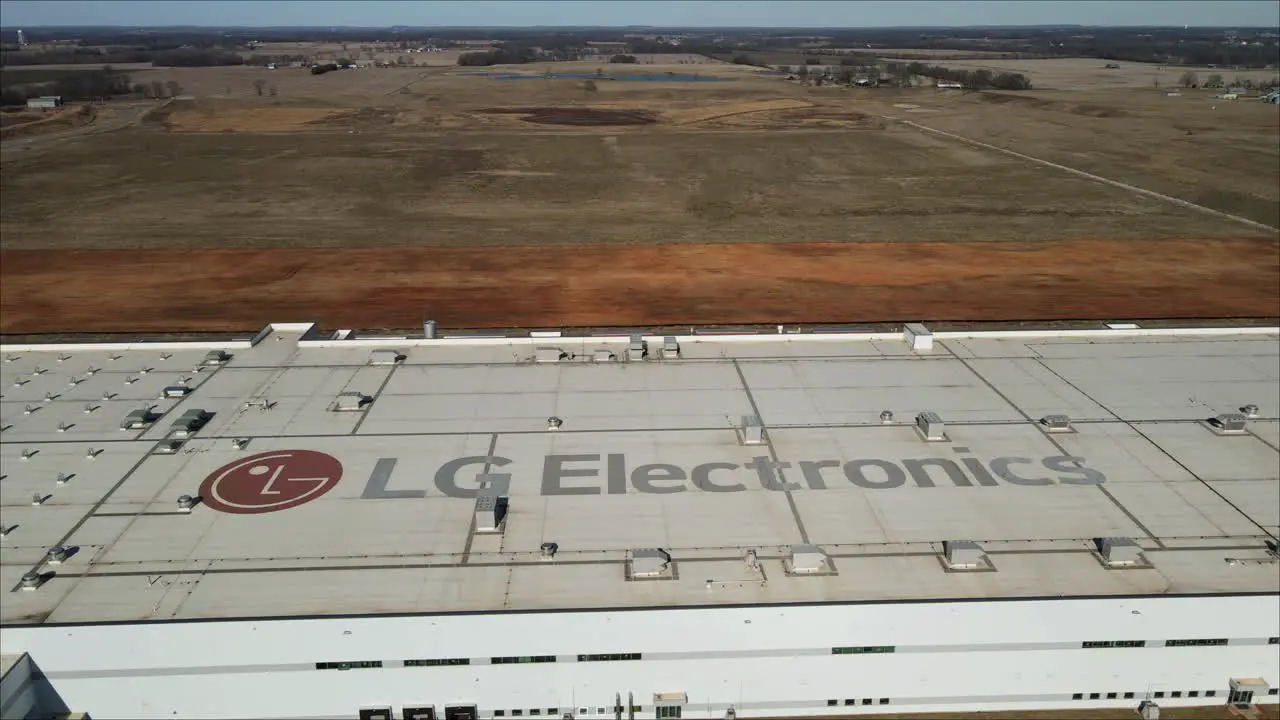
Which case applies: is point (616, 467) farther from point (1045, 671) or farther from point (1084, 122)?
point (1084, 122)

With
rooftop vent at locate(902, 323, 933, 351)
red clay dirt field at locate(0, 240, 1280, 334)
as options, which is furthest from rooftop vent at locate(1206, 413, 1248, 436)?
red clay dirt field at locate(0, 240, 1280, 334)

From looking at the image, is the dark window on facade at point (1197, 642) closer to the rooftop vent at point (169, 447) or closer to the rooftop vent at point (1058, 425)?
the rooftop vent at point (1058, 425)

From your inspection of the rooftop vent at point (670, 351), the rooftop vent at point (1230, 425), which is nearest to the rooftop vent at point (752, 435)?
the rooftop vent at point (670, 351)

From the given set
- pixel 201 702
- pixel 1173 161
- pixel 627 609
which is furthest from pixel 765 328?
pixel 1173 161

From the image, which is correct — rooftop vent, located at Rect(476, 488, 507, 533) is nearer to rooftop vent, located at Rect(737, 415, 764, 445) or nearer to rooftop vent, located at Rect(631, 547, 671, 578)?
rooftop vent, located at Rect(631, 547, 671, 578)

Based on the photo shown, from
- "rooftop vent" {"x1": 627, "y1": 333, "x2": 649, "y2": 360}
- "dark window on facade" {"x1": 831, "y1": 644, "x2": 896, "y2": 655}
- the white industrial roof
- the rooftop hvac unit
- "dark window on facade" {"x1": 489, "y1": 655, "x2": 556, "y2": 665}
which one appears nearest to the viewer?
"dark window on facade" {"x1": 489, "y1": 655, "x2": 556, "y2": 665}

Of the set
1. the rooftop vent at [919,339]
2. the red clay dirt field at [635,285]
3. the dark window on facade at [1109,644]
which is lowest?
the red clay dirt field at [635,285]
